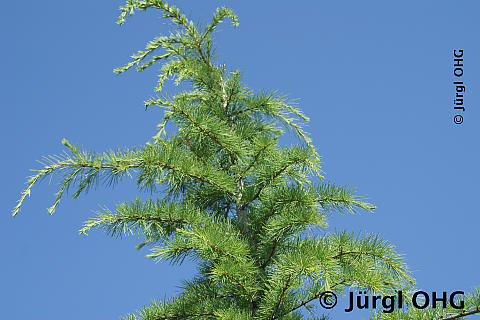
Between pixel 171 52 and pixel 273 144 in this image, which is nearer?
pixel 273 144

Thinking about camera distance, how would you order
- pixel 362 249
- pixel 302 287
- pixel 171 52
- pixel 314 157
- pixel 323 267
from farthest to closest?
pixel 171 52, pixel 314 157, pixel 362 249, pixel 302 287, pixel 323 267

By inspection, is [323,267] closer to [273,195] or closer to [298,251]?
[298,251]

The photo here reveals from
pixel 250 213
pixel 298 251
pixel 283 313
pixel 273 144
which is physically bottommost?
pixel 283 313

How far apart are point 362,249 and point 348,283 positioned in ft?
1.65

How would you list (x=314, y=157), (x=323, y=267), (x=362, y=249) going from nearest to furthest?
(x=323, y=267) → (x=362, y=249) → (x=314, y=157)

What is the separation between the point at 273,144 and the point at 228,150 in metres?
0.42

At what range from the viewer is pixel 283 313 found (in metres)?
4.08

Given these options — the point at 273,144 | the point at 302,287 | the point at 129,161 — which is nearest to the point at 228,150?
the point at 273,144

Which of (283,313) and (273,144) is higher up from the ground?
(273,144)

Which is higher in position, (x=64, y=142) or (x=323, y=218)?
(x=64, y=142)

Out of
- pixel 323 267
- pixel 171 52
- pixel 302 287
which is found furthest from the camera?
pixel 171 52

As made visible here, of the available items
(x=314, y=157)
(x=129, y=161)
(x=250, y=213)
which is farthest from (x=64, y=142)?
(x=314, y=157)

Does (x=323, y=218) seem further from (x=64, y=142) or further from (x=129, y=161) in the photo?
(x=64, y=142)

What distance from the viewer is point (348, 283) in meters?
3.81
